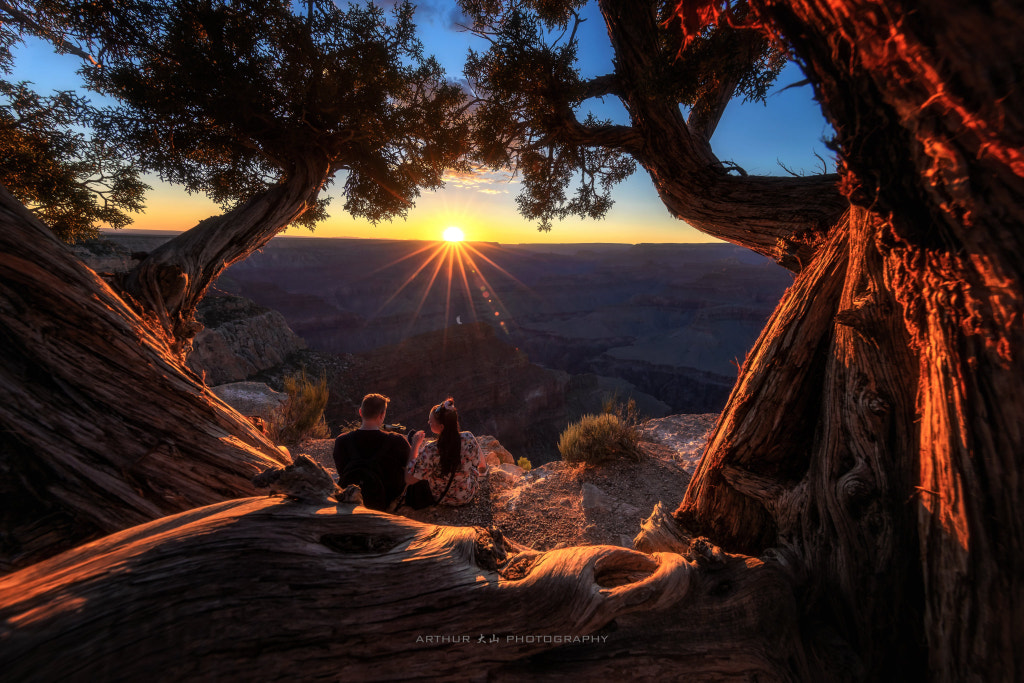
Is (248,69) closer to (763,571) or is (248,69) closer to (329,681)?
(329,681)

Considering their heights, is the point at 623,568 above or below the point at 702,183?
below

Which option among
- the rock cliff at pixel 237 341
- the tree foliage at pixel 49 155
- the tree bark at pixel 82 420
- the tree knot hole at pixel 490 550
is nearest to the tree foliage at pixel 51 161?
the tree foliage at pixel 49 155

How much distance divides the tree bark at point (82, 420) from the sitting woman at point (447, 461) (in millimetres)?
2021

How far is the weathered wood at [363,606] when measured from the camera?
32.3 inches

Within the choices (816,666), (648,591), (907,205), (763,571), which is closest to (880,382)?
(907,205)

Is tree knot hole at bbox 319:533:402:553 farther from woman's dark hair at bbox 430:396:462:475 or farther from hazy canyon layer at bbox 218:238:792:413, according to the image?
hazy canyon layer at bbox 218:238:792:413

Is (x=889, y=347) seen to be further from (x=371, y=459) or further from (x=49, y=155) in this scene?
(x=49, y=155)

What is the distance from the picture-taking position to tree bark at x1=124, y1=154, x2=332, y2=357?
2705 mm

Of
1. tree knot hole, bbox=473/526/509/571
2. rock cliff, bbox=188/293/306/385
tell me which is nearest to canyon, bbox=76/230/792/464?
rock cliff, bbox=188/293/306/385

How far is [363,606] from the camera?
1.05 metres

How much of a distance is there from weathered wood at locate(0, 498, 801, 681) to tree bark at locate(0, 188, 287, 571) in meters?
0.66

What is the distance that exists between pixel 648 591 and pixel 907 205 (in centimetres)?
134

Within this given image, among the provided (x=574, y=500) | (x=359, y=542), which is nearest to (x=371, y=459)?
(x=359, y=542)

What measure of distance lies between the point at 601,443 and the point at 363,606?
197 inches
